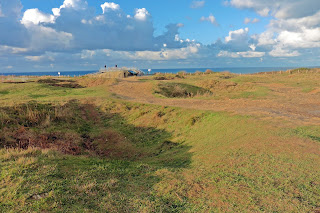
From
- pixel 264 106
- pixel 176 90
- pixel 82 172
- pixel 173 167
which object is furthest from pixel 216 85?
pixel 82 172

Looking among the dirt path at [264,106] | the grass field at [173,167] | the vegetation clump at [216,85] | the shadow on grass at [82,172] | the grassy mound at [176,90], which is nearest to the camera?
the shadow on grass at [82,172]

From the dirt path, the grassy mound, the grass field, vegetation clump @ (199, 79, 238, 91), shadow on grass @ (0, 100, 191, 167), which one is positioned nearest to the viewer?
the grass field

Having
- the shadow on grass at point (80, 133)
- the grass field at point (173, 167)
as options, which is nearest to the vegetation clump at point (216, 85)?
the grass field at point (173, 167)

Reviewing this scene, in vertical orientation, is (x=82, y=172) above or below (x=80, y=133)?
above

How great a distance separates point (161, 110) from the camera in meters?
17.0

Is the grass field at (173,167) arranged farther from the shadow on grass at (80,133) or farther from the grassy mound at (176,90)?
the grassy mound at (176,90)

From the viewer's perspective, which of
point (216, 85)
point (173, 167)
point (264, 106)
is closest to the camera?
point (173, 167)

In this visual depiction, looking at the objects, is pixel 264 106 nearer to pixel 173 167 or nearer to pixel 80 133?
pixel 173 167

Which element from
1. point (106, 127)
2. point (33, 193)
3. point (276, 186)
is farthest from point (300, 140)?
point (106, 127)

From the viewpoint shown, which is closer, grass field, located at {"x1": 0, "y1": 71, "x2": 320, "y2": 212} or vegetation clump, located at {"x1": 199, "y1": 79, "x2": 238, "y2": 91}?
grass field, located at {"x1": 0, "y1": 71, "x2": 320, "y2": 212}

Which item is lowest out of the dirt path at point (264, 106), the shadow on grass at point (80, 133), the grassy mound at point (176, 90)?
the shadow on grass at point (80, 133)

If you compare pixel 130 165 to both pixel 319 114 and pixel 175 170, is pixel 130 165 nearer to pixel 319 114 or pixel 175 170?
pixel 175 170

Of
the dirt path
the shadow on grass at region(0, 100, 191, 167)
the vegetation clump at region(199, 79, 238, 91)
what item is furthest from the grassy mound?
the shadow on grass at region(0, 100, 191, 167)

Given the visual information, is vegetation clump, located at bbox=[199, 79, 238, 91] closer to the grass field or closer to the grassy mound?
the grassy mound
